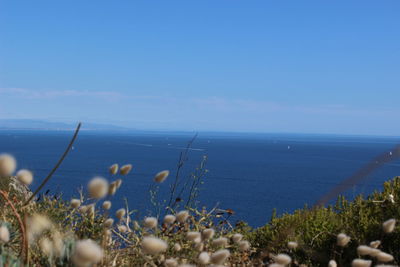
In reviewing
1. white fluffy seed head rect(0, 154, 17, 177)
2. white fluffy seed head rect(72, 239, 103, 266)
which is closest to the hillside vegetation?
white fluffy seed head rect(0, 154, 17, 177)

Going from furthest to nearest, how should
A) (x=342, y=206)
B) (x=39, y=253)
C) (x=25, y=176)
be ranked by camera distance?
(x=342, y=206)
(x=39, y=253)
(x=25, y=176)

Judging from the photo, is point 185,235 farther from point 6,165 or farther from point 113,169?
point 6,165

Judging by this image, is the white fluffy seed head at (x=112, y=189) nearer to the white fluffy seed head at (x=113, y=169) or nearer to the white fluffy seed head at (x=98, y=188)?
the white fluffy seed head at (x=113, y=169)

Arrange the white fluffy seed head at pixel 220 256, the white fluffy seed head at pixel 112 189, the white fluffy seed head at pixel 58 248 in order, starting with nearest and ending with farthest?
the white fluffy seed head at pixel 220 256 → the white fluffy seed head at pixel 112 189 → the white fluffy seed head at pixel 58 248

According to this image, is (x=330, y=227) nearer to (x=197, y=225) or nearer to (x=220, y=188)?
(x=197, y=225)

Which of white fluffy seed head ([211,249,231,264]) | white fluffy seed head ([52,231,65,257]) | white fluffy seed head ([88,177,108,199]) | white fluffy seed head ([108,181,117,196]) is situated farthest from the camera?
white fluffy seed head ([52,231,65,257])

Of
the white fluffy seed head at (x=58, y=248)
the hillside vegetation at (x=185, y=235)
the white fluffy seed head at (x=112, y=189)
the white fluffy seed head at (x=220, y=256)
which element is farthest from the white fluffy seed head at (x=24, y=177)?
the white fluffy seed head at (x=220, y=256)

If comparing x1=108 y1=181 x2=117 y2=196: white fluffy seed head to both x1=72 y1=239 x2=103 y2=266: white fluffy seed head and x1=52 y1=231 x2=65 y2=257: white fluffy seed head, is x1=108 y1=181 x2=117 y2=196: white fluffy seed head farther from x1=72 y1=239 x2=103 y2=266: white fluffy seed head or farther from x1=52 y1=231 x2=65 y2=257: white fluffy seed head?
x1=72 y1=239 x2=103 y2=266: white fluffy seed head

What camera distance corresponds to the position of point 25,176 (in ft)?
7.18

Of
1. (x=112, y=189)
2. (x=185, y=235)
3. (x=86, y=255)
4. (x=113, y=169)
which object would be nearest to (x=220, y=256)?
(x=112, y=189)

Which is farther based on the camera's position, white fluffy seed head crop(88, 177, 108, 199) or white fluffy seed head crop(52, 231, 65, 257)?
white fluffy seed head crop(52, 231, 65, 257)

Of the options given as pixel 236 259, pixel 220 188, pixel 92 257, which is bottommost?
pixel 220 188

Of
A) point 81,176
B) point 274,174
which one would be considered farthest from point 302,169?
point 81,176

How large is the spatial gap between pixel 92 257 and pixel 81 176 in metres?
83.5
